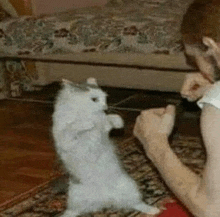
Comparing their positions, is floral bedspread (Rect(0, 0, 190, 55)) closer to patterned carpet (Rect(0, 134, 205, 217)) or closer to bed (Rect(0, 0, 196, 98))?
bed (Rect(0, 0, 196, 98))

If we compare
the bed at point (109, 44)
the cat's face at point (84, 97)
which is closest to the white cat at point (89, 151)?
the cat's face at point (84, 97)

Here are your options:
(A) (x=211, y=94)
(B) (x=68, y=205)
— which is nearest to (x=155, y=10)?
(B) (x=68, y=205)

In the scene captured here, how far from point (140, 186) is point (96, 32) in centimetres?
83

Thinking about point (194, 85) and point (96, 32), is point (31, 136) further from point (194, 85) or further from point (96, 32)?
point (194, 85)

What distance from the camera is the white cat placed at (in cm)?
116

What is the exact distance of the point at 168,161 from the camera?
1.04 metres

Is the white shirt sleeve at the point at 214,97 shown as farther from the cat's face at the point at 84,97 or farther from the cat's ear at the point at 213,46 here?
the cat's face at the point at 84,97

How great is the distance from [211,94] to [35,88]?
2.20m

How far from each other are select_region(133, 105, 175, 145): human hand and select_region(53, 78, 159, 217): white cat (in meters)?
0.12

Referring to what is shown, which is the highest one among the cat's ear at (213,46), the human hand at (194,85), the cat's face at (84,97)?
the cat's ear at (213,46)

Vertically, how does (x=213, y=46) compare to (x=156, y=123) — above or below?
above

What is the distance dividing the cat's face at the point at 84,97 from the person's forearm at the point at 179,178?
0.16 metres

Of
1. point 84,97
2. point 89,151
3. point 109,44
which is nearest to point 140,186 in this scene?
point 89,151

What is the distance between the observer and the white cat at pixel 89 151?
1158 mm
